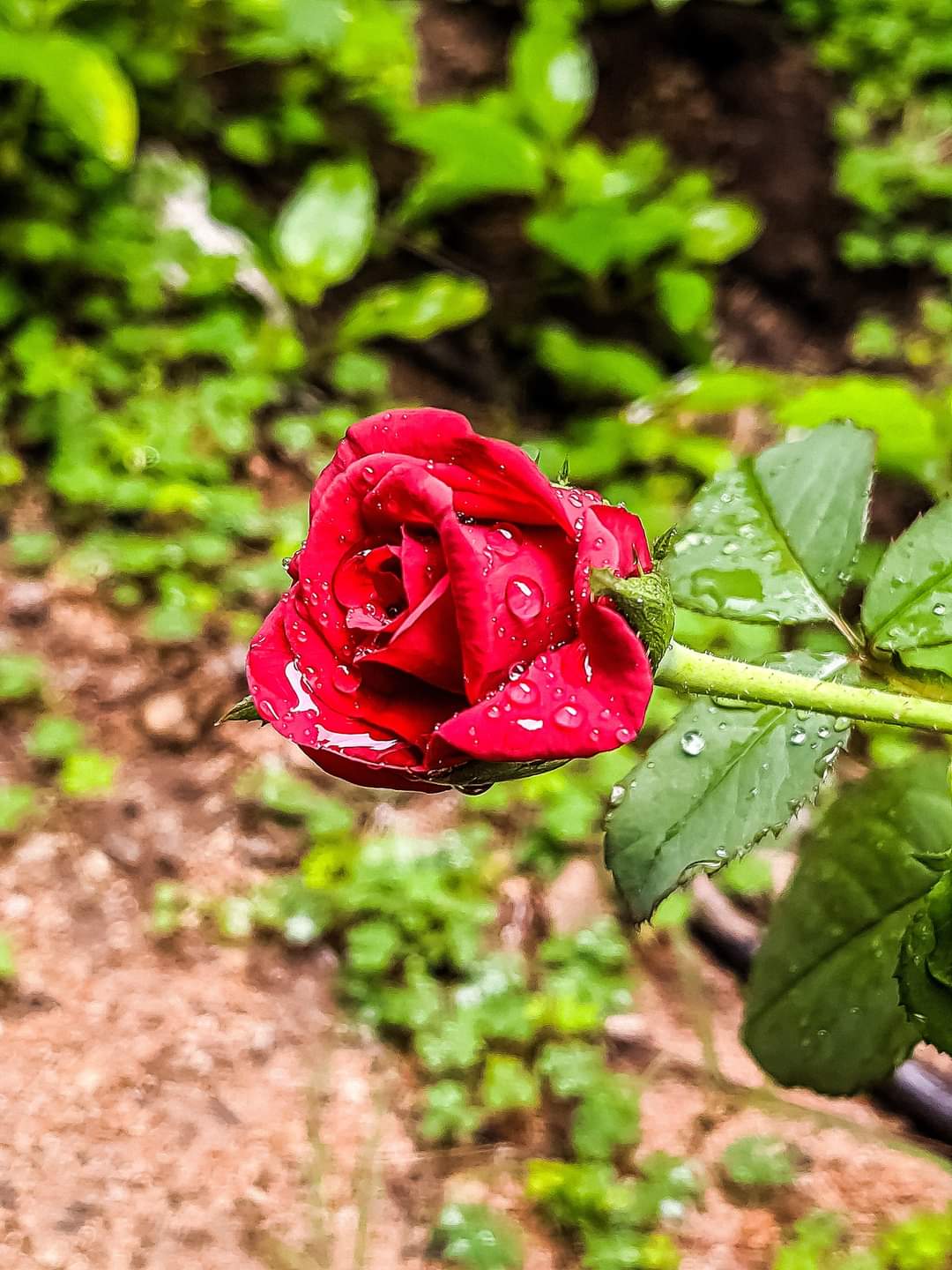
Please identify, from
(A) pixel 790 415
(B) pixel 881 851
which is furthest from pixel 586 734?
(A) pixel 790 415

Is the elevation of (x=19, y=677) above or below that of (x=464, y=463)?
below

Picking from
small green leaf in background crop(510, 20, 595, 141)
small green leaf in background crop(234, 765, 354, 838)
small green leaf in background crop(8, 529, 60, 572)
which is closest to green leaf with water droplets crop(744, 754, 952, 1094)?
small green leaf in background crop(234, 765, 354, 838)

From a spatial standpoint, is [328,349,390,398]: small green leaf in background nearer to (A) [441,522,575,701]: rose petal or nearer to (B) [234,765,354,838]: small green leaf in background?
(B) [234,765,354,838]: small green leaf in background

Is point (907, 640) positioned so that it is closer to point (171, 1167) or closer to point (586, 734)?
point (586, 734)

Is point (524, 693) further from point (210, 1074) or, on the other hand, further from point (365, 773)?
point (210, 1074)

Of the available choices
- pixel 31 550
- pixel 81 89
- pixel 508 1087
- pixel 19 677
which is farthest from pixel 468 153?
pixel 508 1087

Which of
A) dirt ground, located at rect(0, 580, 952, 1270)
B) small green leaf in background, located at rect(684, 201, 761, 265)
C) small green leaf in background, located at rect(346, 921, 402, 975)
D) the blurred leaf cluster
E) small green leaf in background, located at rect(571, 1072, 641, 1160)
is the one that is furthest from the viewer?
small green leaf in background, located at rect(684, 201, 761, 265)

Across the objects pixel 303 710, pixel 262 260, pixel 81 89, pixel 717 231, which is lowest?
pixel 262 260
